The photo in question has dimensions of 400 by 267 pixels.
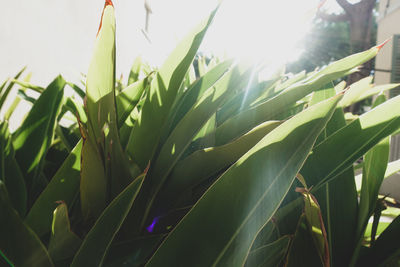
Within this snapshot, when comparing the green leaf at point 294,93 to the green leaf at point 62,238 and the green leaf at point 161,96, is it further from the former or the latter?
the green leaf at point 62,238

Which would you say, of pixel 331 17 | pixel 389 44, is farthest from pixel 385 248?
pixel 389 44

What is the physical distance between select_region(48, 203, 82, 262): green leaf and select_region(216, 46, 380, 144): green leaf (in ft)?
0.75

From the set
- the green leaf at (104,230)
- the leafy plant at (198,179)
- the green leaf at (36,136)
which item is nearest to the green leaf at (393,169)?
the leafy plant at (198,179)

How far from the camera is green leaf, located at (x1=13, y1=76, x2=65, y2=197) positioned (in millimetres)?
479

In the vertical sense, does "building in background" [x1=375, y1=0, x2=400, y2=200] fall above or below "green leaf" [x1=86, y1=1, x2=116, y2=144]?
below

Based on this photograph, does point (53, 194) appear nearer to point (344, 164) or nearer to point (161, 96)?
point (161, 96)

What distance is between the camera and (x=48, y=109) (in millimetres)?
499

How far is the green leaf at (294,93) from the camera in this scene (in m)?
0.36

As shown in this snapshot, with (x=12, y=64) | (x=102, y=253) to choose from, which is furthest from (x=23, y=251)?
(x=12, y=64)

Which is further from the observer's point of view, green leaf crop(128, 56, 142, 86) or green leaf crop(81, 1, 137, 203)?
green leaf crop(128, 56, 142, 86)

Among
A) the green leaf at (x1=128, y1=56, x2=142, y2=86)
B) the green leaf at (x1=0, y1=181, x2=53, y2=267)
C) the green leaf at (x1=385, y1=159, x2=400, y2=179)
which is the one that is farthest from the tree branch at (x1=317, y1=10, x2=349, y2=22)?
the green leaf at (x1=0, y1=181, x2=53, y2=267)

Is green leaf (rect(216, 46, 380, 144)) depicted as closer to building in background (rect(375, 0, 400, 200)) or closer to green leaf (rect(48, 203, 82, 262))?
green leaf (rect(48, 203, 82, 262))

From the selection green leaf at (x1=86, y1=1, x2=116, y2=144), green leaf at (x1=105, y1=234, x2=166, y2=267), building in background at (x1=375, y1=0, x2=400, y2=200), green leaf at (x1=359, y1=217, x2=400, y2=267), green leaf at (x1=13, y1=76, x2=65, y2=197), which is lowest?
building in background at (x1=375, y1=0, x2=400, y2=200)

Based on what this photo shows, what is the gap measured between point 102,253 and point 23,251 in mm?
67
